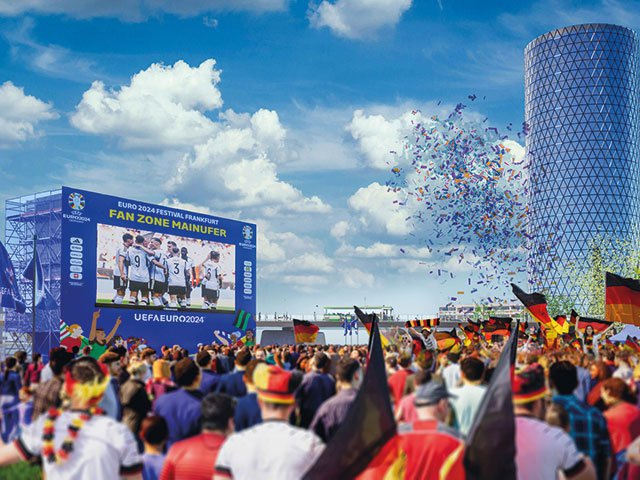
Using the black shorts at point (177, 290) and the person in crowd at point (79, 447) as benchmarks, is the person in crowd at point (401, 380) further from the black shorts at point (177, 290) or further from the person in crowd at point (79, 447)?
the black shorts at point (177, 290)

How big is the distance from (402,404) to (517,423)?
5.29 feet

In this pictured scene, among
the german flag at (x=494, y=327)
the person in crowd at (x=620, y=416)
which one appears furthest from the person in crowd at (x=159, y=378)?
the german flag at (x=494, y=327)

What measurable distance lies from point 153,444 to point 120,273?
137 ft

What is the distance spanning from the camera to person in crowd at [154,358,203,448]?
7.66 metres

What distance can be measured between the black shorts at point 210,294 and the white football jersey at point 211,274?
0.67 ft

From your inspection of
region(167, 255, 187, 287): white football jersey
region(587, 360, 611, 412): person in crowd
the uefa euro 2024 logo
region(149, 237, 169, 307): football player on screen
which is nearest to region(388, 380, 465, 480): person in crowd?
region(587, 360, 611, 412): person in crowd

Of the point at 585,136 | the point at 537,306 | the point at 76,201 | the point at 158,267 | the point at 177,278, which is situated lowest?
the point at 537,306

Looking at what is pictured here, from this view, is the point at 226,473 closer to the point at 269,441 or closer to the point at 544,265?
the point at 269,441

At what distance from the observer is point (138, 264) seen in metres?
48.4

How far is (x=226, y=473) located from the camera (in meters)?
5.16

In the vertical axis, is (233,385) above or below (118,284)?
below

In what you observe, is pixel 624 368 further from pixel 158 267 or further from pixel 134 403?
pixel 158 267

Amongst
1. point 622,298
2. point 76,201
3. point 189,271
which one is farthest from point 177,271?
point 622,298

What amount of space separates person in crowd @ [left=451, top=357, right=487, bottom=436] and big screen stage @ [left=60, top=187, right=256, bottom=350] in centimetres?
3481
